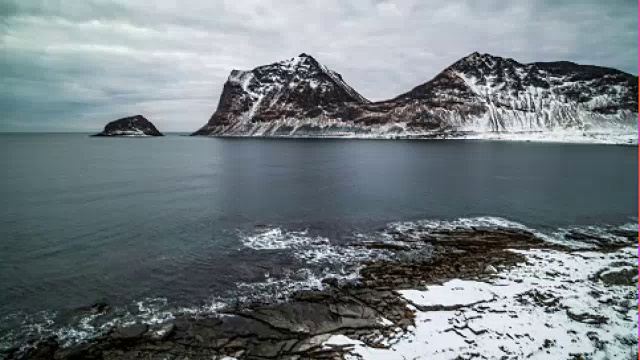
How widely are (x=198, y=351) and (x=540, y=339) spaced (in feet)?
44.1

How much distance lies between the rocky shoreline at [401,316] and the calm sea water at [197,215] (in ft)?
10.7

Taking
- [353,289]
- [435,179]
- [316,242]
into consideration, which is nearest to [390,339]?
[353,289]

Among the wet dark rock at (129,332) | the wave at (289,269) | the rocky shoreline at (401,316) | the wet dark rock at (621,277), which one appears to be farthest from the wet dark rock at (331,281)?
the wet dark rock at (621,277)

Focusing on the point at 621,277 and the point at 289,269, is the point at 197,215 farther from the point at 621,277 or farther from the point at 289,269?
the point at 621,277

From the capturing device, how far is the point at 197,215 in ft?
108

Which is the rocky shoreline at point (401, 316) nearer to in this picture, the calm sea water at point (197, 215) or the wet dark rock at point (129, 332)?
the wet dark rock at point (129, 332)

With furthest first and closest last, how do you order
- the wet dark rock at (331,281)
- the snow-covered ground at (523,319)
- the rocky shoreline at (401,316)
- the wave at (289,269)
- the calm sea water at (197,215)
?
the calm sea water at (197,215) → the wet dark rock at (331,281) → the wave at (289,269) → the rocky shoreline at (401,316) → the snow-covered ground at (523,319)

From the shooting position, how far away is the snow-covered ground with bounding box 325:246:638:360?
485 inches

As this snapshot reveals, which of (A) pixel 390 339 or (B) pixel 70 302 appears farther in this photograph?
(B) pixel 70 302

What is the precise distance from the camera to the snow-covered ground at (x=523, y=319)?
12328 millimetres

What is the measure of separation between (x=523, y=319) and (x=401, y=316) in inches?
204

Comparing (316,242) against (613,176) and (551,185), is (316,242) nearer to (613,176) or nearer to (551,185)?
(551,185)

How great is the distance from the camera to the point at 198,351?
41.3 ft

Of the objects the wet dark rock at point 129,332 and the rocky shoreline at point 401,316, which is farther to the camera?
the wet dark rock at point 129,332
